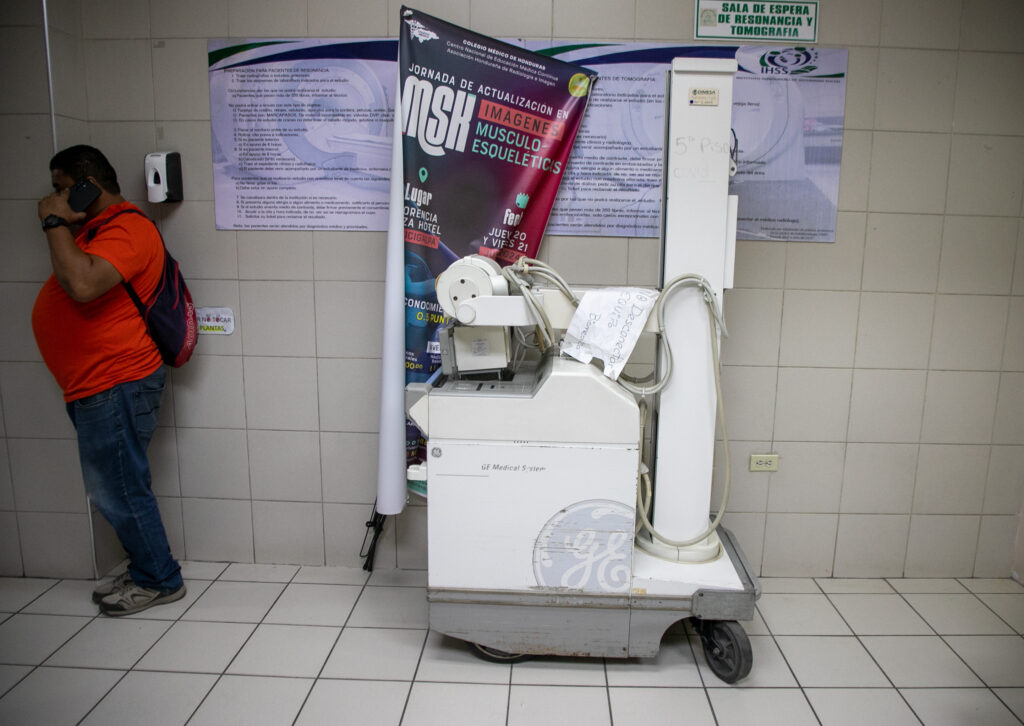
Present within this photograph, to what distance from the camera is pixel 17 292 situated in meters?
2.49

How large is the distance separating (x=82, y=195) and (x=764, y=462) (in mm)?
2659

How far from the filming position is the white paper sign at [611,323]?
188cm

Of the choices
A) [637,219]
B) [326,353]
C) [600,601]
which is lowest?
[600,601]

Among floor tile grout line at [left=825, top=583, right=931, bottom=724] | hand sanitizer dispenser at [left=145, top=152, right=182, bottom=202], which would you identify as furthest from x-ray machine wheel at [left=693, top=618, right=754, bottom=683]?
hand sanitizer dispenser at [left=145, top=152, right=182, bottom=202]

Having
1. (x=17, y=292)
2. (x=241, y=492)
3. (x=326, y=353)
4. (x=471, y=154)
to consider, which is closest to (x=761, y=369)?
(x=471, y=154)

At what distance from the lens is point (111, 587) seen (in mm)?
2502

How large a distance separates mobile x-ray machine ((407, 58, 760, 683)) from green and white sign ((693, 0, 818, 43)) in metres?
0.66

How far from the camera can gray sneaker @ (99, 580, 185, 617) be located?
2.38 m

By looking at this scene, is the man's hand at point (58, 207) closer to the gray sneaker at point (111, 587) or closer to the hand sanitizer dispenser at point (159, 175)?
the hand sanitizer dispenser at point (159, 175)

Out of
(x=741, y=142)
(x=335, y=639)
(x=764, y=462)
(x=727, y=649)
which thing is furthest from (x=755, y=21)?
(x=335, y=639)

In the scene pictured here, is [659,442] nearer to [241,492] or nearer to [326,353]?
[326,353]

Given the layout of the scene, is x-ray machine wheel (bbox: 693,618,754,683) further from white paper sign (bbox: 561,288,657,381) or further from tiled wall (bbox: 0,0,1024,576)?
white paper sign (bbox: 561,288,657,381)

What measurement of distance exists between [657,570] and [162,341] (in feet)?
6.22

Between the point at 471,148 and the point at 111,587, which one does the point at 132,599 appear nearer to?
the point at 111,587
